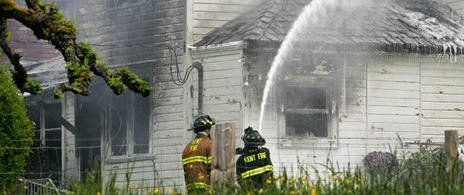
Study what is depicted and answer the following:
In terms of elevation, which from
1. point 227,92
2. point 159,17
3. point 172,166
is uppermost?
point 159,17

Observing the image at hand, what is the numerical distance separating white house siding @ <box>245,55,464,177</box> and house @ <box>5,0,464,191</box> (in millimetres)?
19

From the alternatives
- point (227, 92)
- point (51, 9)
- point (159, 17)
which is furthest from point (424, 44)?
point (51, 9)

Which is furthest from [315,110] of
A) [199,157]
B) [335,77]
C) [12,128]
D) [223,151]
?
[223,151]

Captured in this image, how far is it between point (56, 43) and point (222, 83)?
9.01 meters

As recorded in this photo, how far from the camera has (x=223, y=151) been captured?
12.5 m

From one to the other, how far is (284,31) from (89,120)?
6290 millimetres

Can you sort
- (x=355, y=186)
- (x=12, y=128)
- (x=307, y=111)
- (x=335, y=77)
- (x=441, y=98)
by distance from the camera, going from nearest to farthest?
(x=355, y=186) < (x=12, y=128) < (x=307, y=111) < (x=335, y=77) < (x=441, y=98)

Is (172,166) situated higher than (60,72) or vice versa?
(60,72)

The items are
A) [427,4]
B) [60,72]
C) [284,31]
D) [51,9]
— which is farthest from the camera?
[60,72]

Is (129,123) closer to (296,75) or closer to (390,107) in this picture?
(296,75)

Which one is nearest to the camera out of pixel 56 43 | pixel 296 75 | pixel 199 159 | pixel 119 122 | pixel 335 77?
pixel 56 43

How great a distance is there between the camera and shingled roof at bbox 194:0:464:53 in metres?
20.8

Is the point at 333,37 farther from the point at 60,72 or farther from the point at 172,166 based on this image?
the point at 60,72

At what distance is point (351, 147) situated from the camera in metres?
21.1
